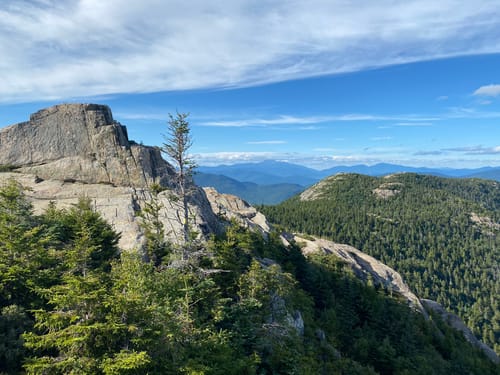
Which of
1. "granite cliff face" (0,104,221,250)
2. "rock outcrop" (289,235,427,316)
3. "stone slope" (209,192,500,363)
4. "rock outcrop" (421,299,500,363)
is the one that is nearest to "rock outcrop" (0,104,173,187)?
"granite cliff face" (0,104,221,250)

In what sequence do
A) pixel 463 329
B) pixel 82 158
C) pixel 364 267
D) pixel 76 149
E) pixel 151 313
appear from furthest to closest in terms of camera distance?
1. pixel 364 267
2. pixel 463 329
3. pixel 76 149
4. pixel 82 158
5. pixel 151 313

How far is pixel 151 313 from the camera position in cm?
1448

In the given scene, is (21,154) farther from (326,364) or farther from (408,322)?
(408,322)

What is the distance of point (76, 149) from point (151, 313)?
1259 inches

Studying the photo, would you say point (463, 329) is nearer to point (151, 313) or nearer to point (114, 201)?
point (114, 201)

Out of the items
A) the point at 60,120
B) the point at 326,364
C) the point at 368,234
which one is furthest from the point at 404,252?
the point at 60,120

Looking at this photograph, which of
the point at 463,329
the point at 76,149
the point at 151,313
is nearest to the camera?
the point at 151,313

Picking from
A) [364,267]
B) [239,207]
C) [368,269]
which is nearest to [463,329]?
[368,269]

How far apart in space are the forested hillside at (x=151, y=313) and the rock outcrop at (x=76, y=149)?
902 centimetres

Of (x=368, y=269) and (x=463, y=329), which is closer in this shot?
(x=463, y=329)

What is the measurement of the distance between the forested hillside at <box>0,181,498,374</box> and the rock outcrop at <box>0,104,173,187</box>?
9.02 metres

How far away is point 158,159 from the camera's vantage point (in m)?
40.7

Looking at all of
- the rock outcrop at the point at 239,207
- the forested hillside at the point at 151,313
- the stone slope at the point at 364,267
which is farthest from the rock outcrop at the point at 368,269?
the forested hillside at the point at 151,313

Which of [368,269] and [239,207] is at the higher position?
[239,207]
